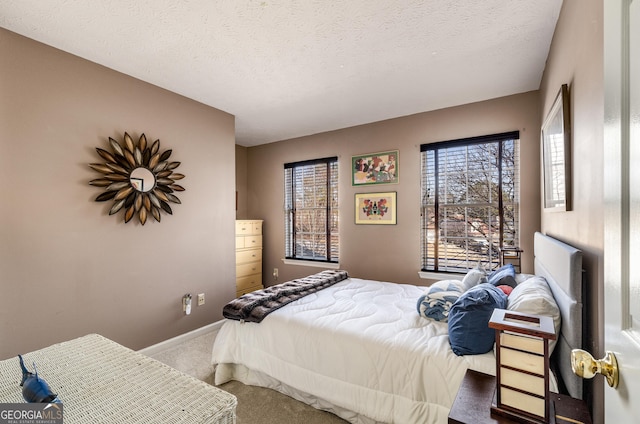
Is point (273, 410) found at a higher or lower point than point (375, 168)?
lower

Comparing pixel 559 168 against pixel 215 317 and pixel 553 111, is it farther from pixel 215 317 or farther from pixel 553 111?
pixel 215 317

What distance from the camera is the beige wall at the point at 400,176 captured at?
3.11m

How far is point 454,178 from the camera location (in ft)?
11.6

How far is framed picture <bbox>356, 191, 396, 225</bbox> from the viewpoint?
3.91 metres

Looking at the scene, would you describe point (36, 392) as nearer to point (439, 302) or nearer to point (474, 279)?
point (439, 302)

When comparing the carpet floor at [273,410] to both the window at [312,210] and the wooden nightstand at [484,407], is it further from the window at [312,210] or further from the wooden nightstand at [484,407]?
the window at [312,210]

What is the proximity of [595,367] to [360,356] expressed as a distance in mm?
1371

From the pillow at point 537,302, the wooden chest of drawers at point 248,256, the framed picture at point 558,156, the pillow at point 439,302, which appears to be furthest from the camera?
the wooden chest of drawers at point 248,256

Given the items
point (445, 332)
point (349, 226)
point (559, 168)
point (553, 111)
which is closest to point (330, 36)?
point (553, 111)

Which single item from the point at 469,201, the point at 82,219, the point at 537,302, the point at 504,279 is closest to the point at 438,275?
the point at 469,201

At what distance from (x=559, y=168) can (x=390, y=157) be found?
216cm

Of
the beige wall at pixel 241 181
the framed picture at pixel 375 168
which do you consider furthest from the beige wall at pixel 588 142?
the beige wall at pixel 241 181

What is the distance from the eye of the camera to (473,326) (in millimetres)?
1593

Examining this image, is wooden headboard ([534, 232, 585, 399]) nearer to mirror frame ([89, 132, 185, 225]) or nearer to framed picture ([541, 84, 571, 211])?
framed picture ([541, 84, 571, 211])
